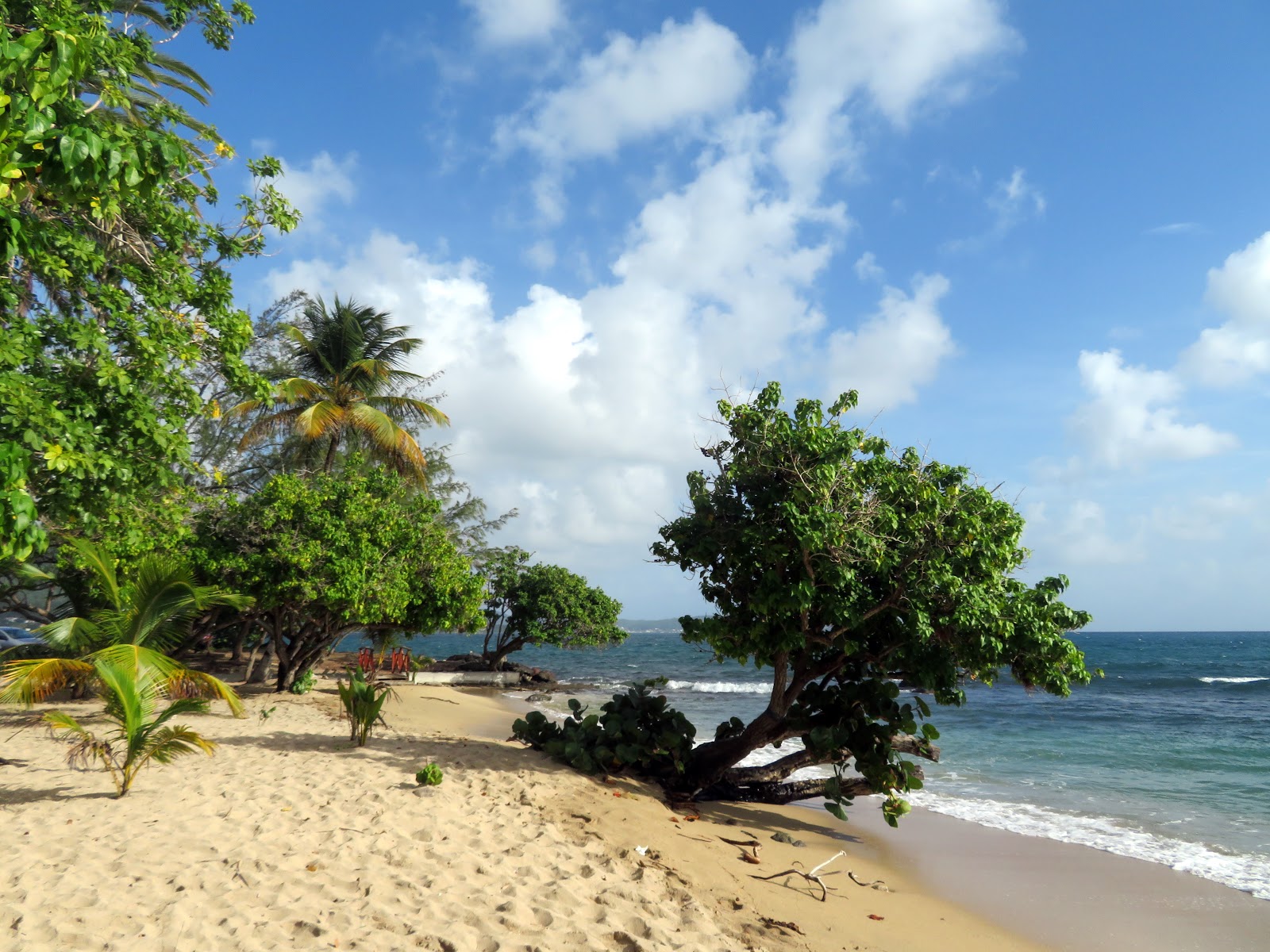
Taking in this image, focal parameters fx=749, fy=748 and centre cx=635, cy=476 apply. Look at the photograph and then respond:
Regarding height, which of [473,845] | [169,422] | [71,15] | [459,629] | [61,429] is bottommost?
[473,845]

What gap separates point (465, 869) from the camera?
5.85 meters

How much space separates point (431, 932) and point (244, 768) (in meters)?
5.03

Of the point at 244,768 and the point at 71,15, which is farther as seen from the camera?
the point at 244,768

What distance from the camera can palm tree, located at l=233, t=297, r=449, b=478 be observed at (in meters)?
19.6

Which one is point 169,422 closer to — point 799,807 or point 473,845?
point 473,845

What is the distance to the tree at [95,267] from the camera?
11.2 feet

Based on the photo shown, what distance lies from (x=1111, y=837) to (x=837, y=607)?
556cm

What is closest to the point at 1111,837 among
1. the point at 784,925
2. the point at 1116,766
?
the point at 784,925

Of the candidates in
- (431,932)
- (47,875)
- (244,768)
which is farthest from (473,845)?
(244,768)

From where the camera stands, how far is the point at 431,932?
15.3 ft

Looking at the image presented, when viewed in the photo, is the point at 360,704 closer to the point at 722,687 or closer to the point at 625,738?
the point at 625,738

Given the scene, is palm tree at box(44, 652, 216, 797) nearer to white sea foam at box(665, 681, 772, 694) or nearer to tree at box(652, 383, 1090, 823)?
tree at box(652, 383, 1090, 823)

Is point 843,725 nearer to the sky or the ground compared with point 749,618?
nearer to the ground

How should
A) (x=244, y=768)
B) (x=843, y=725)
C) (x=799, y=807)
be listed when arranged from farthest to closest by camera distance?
(x=799, y=807) → (x=843, y=725) → (x=244, y=768)
